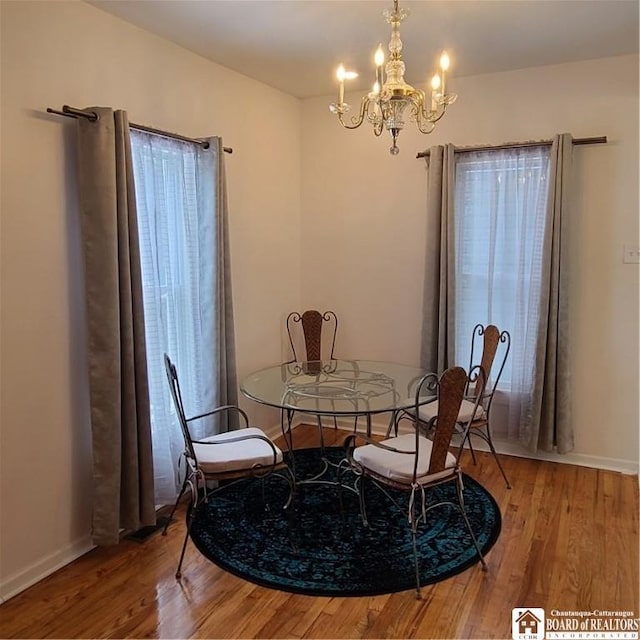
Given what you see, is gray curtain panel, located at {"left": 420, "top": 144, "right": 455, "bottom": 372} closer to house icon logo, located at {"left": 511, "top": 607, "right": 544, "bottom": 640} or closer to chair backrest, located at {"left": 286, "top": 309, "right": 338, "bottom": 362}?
chair backrest, located at {"left": 286, "top": 309, "right": 338, "bottom": 362}

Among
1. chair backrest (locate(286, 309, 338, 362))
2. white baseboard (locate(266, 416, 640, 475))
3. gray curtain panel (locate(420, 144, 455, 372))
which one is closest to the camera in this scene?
white baseboard (locate(266, 416, 640, 475))

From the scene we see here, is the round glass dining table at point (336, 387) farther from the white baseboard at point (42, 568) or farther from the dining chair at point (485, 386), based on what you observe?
the white baseboard at point (42, 568)

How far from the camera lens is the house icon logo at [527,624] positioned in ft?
7.03

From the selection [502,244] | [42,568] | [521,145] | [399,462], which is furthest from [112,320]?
[521,145]

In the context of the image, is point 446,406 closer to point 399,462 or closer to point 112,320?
point 399,462

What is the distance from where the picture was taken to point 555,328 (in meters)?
3.57

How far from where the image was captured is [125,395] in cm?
264

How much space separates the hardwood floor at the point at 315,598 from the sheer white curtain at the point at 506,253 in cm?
118

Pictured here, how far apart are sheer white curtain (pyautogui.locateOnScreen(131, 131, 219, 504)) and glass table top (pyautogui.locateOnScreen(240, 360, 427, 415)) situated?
1.16 feet

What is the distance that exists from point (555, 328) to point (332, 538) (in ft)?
6.23

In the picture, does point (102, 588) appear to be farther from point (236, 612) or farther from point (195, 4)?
point (195, 4)

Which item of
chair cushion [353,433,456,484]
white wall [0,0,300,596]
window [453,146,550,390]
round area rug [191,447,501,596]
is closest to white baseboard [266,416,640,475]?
window [453,146,550,390]

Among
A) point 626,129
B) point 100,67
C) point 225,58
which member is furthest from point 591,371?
point 100,67

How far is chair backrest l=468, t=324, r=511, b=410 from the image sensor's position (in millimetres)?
3406
